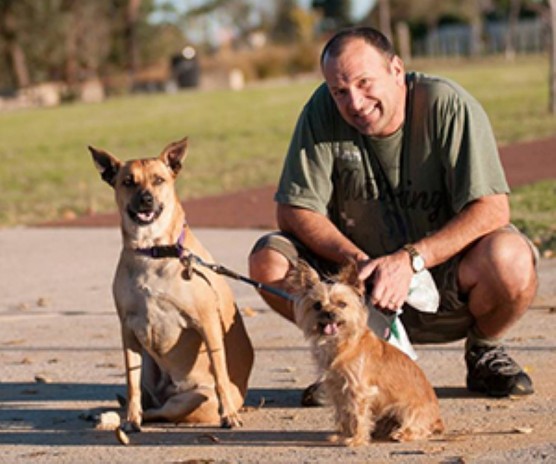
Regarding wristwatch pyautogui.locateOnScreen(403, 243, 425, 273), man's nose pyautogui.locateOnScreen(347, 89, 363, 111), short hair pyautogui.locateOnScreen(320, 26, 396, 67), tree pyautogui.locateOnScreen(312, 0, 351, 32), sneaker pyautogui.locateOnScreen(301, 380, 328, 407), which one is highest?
short hair pyautogui.locateOnScreen(320, 26, 396, 67)

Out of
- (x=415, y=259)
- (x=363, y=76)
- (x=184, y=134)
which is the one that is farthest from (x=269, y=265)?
(x=184, y=134)

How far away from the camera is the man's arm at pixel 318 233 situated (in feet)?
19.8

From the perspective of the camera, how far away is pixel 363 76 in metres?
5.97

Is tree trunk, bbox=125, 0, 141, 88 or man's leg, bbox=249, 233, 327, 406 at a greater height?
man's leg, bbox=249, 233, 327, 406

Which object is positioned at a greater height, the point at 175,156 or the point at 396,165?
the point at 175,156

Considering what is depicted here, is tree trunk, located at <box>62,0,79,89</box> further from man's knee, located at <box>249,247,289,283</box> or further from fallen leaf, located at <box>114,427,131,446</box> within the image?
fallen leaf, located at <box>114,427,131,446</box>

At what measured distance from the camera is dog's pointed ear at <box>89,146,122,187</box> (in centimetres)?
608

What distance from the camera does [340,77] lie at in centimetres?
598

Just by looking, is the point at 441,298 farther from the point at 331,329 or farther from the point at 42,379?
the point at 42,379

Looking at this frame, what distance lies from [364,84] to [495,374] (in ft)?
4.72

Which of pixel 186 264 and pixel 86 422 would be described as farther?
pixel 86 422

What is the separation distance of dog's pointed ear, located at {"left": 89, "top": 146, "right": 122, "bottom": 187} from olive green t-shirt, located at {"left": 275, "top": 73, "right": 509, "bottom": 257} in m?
0.80

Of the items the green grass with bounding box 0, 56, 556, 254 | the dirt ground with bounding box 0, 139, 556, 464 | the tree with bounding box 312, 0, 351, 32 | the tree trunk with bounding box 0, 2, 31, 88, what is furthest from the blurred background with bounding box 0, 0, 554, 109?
the dirt ground with bounding box 0, 139, 556, 464

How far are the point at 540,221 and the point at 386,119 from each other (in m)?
5.82
